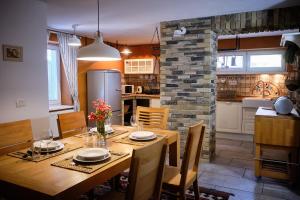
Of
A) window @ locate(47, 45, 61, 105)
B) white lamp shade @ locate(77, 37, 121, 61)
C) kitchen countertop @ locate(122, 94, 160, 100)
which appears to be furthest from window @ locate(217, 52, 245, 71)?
white lamp shade @ locate(77, 37, 121, 61)

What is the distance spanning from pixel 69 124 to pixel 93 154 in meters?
1.08

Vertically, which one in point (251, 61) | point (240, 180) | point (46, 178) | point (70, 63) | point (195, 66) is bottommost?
point (240, 180)

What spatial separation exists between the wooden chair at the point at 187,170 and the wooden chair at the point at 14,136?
1.31 metres

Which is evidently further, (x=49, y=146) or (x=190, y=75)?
(x=190, y=75)

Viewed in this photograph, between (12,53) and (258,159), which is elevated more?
(12,53)

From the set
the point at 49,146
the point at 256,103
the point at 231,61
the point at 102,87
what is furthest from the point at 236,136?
the point at 49,146

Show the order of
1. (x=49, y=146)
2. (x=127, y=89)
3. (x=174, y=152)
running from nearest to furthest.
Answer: (x=49, y=146) < (x=174, y=152) < (x=127, y=89)

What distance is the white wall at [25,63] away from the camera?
290cm

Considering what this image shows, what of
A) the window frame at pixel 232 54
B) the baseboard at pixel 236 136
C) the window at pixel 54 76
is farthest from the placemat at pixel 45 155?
the window frame at pixel 232 54

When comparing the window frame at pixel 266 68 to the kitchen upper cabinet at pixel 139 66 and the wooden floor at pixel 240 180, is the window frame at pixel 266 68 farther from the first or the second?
the kitchen upper cabinet at pixel 139 66

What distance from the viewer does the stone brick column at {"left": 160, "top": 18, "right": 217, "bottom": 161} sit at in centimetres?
388

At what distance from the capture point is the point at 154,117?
329cm

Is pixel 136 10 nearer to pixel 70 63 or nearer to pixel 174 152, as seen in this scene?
pixel 174 152

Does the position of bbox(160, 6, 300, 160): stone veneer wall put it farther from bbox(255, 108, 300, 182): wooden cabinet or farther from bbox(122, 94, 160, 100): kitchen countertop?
bbox(122, 94, 160, 100): kitchen countertop
